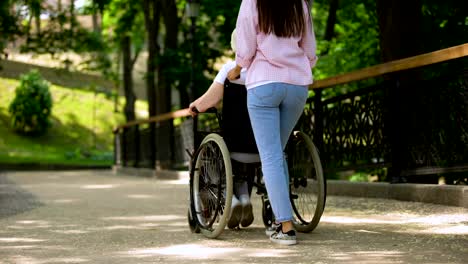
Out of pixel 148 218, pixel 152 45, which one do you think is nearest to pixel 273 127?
pixel 148 218

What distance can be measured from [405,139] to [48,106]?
36.8 meters

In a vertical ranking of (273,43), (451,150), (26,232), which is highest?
(273,43)

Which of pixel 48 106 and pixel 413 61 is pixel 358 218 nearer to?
pixel 413 61

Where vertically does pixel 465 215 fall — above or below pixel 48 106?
below

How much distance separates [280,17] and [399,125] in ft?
12.3

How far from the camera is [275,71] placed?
19.5 ft

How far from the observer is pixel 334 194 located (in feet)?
34.8

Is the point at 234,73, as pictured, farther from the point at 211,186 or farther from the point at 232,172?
the point at 211,186

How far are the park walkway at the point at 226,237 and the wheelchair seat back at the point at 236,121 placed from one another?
2.03 feet

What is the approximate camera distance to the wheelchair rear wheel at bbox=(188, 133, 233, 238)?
6156 millimetres

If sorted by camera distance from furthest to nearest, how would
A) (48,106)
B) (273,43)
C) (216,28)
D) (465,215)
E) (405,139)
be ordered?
1. (48,106)
2. (216,28)
3. (405,139)
4. (465,215)
5. (273,43)

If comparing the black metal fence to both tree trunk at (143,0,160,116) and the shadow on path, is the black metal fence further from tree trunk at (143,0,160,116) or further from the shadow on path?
tree trunk at (143,0,160,116)

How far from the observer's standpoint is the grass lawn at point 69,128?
143 feet

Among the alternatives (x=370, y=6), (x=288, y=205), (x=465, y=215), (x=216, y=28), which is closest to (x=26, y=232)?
(x=288, y=205)
